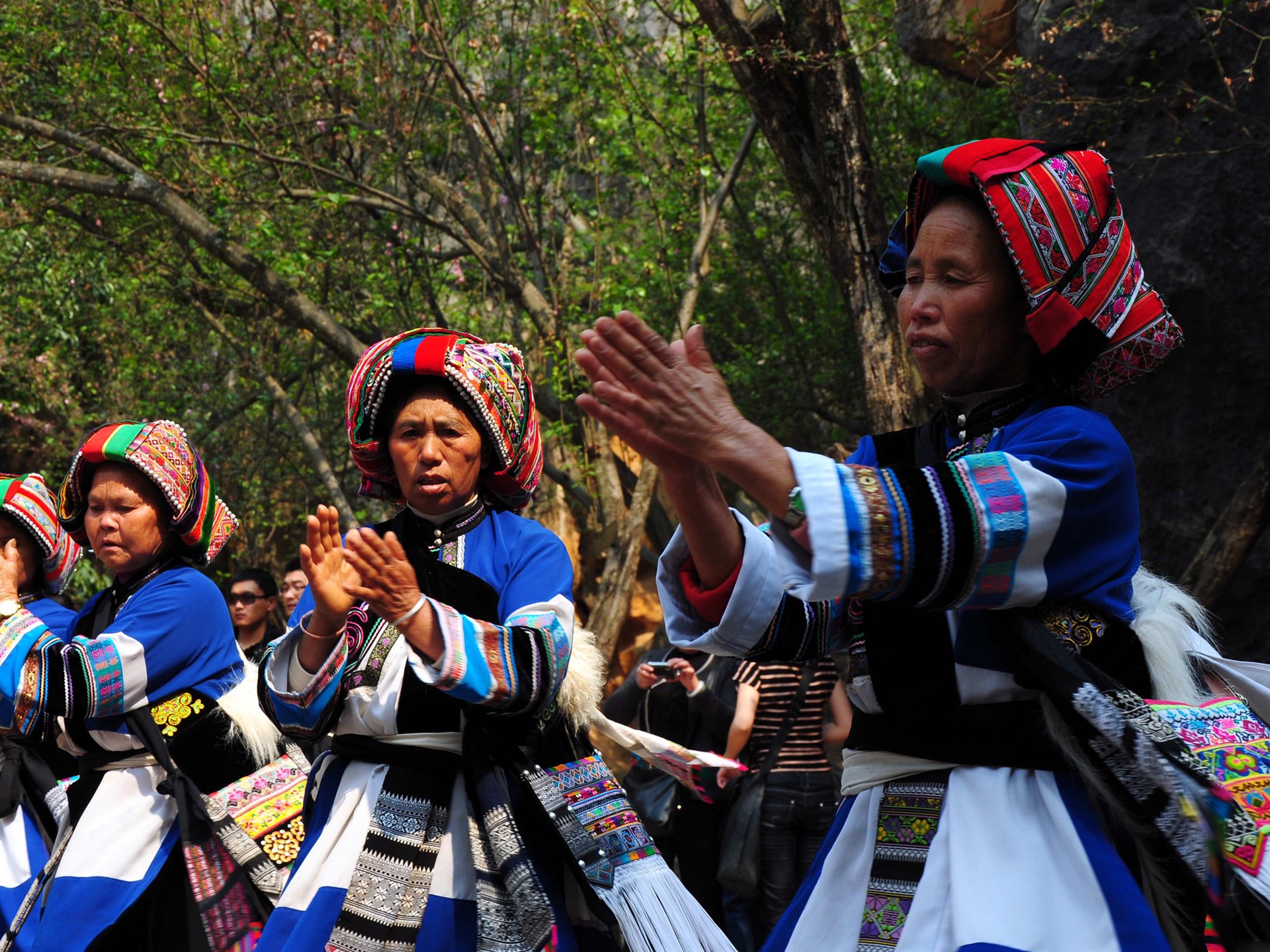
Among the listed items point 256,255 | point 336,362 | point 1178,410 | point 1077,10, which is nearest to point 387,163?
point 256,255

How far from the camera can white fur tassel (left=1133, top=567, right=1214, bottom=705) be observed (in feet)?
6.83

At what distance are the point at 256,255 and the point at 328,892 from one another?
24.2ft

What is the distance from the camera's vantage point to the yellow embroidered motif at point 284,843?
376 centimetres

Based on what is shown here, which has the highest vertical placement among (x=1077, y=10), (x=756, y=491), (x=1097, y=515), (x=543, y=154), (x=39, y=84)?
(x=39, y=84)

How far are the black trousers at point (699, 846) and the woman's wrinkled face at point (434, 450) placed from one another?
3.16 meters

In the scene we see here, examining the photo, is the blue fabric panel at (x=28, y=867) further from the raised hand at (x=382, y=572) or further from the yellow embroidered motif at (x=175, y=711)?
the raised hand at (x=382, y=572)

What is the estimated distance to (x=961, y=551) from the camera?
5.91ft

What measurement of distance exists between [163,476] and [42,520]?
1.07 m

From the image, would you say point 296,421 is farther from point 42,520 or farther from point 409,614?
point 409,614

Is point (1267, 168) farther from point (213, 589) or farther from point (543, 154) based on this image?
point (213, 589)

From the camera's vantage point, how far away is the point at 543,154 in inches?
416

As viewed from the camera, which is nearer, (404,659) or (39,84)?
(404,659)

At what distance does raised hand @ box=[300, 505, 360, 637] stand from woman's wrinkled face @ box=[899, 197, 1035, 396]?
128cm

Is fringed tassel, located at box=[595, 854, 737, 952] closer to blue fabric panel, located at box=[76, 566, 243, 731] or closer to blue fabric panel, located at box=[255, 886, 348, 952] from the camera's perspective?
blue fabric panel, located at box=[255, 886, 348, 952]
